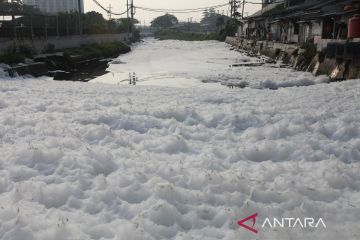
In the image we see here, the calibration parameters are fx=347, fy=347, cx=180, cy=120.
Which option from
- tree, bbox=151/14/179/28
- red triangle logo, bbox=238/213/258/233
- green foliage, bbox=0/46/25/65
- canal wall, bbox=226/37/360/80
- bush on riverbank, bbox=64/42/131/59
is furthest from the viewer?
tree, bbox=151/14/179/28

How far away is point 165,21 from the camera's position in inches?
6791

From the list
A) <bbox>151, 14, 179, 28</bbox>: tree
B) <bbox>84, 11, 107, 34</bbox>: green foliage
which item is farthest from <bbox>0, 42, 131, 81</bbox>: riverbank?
<bbox>151, 14, 179, 28</bbox>: tree

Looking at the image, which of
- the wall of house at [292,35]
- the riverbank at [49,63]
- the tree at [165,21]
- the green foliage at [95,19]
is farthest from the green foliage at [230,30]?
the tree at [165,21]

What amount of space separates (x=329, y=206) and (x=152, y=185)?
2576 mm

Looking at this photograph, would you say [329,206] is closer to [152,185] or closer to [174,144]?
[152,185]

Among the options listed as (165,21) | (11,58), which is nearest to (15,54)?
(11,58)

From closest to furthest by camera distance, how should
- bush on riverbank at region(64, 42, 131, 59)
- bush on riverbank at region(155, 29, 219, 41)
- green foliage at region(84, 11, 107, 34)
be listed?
1. bush on riverbank at region(64, 42, 131, 59)
2. green foliage at region(84, 11, 107, 34)
3. bush on riverbank at region(155, 29, 219, 41)

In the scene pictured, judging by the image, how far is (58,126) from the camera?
8.17 meters

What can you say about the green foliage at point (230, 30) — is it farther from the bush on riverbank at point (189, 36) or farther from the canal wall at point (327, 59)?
the canal wall at point (327, 59)

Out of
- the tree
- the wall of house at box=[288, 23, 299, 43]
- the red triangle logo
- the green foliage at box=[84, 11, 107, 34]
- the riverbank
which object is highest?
the tree

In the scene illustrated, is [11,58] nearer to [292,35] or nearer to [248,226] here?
[248,226]

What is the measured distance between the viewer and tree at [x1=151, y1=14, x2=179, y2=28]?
17250cm

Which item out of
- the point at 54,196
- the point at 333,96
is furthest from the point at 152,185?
the point at 333,96

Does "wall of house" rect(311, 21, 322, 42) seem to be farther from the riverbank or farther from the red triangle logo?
the red triangle logo
